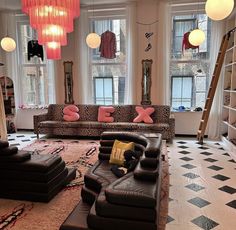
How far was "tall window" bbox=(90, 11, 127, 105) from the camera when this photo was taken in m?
6.21

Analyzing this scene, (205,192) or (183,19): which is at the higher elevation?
(183,19)

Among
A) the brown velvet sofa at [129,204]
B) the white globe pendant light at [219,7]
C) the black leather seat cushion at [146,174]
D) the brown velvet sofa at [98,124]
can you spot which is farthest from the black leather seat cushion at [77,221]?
the brown velvet sofa at [98,124]

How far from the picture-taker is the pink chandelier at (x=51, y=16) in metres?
2.72

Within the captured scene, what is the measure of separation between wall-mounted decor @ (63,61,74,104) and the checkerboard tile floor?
10.3 feet

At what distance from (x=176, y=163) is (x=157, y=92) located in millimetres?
2357

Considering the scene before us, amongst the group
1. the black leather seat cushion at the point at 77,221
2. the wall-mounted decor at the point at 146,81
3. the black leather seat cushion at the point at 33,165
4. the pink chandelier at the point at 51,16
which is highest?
the pink chandelier at the point at 51,16

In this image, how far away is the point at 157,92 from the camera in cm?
597

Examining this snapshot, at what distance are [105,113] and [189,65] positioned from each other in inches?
95.9

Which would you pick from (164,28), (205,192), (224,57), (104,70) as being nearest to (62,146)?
(104,70)

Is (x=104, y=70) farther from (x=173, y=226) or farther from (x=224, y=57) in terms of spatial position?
(x=173, y=226)

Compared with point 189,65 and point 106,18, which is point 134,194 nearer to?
point 189,65

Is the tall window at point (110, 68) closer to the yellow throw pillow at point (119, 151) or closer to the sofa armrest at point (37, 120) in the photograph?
the sofa armrest at point (37, 120)

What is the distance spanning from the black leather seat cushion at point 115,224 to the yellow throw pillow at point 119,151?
1164 millimetres

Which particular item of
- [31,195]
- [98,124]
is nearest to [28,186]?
[31,195]
